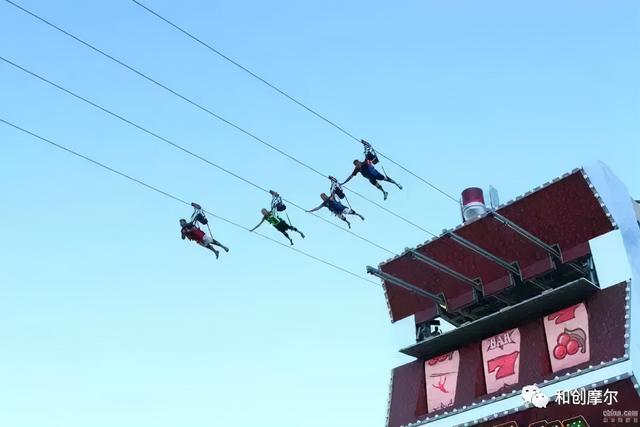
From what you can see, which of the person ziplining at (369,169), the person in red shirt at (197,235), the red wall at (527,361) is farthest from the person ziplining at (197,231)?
the red wall at (527,361)

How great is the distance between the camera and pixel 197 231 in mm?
19828

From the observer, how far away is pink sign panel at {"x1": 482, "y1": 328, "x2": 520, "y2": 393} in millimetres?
20875

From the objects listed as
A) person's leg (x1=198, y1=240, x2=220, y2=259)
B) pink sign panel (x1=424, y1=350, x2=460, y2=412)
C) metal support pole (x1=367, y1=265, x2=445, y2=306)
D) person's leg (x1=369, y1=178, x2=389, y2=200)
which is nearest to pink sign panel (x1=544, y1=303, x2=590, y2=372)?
pink sign panel (x1=424, y1=350, x2=460, y2=412)

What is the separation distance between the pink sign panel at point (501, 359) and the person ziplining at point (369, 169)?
5132 mm

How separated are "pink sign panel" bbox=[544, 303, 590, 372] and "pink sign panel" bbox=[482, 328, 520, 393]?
3.33ft

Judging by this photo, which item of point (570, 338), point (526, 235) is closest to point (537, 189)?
point (526, 235)

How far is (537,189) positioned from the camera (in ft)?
70.3

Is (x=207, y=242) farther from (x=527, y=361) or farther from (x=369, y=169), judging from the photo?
(x=527, y=361)

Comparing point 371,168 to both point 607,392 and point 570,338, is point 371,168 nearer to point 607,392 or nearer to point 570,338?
point 570,338

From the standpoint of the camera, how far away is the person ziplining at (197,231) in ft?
65.0

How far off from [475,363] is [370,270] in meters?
3.89

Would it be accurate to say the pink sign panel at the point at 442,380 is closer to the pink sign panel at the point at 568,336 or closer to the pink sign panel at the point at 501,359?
the pink sign panel at the point at 501,359

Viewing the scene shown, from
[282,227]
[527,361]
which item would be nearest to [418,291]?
[527,361]

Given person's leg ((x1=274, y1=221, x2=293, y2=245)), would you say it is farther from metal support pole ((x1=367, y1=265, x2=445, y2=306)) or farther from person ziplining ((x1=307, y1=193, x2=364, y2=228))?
metal support pole ((x1=367, y1=265, x2=445, y2=306))
